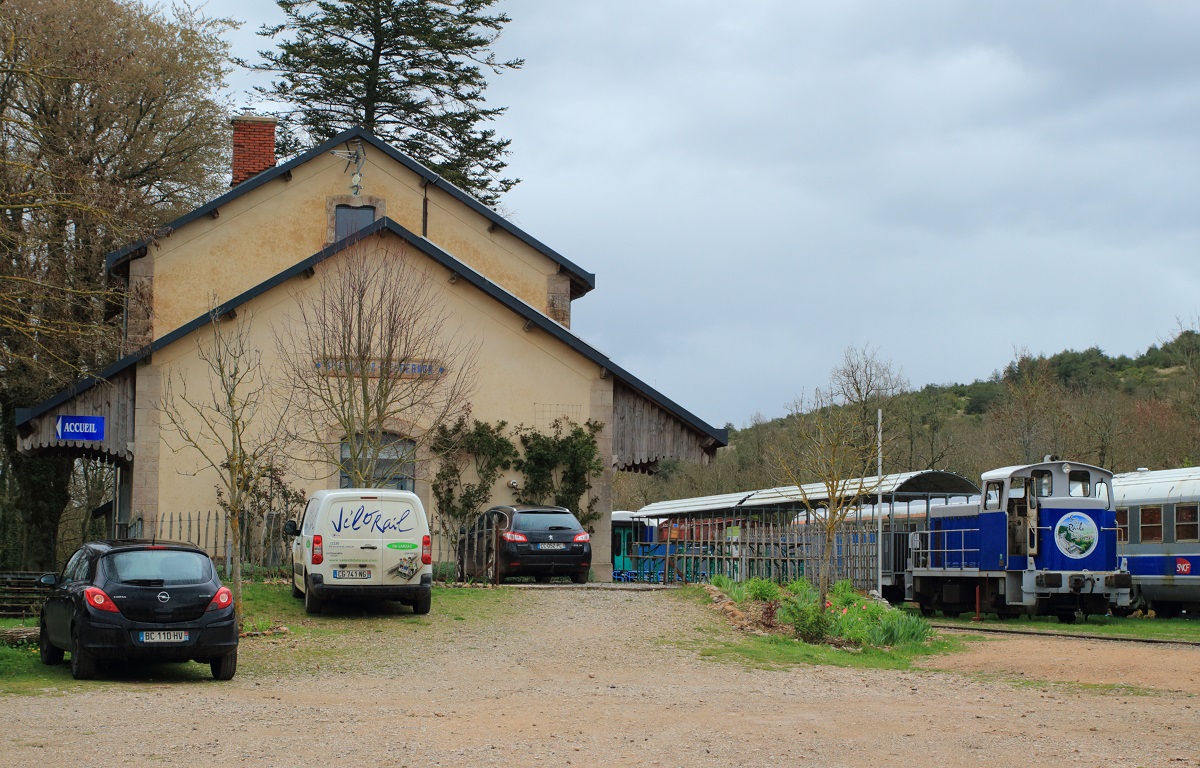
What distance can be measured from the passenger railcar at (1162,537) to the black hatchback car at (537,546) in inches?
499

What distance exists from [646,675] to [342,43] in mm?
36699

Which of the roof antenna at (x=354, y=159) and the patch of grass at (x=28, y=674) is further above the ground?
the roof antenna at (x=354, y=159)

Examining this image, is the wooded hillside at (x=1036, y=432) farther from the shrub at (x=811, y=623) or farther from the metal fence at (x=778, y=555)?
the shrub at (x=811, y=623)

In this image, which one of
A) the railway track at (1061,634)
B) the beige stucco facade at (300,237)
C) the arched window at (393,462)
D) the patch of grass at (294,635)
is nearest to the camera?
the patch of grass at (294,635)

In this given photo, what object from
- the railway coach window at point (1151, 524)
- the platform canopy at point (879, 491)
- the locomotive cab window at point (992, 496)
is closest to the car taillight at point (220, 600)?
the platform canopy at point (879, 491)

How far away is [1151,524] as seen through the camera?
28.8m

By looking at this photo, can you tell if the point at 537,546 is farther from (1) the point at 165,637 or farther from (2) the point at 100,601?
(2) the point at 100,601

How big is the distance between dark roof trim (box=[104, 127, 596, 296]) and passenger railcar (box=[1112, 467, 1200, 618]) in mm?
13871

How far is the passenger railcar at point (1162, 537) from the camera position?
27.7 metres

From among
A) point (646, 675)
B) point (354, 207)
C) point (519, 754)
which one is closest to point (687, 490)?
point (354, 207)

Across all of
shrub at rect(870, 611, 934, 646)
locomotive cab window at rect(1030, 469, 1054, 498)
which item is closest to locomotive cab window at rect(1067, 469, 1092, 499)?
locomotive cab window at rect(1030, 469, 1054, 498)

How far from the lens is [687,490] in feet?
248

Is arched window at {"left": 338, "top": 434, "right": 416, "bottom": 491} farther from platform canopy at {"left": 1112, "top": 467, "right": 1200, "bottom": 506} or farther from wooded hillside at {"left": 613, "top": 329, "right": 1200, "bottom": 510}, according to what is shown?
wooded hillside at {"left": 613, "top": 329, "right": 1200, "bottom": 510}

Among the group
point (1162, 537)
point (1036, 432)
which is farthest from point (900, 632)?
point (1036, 432)
